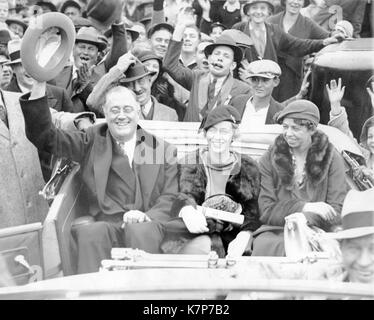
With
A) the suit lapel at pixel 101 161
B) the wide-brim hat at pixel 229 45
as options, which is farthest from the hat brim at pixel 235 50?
the suit lapel at pixel 101 161


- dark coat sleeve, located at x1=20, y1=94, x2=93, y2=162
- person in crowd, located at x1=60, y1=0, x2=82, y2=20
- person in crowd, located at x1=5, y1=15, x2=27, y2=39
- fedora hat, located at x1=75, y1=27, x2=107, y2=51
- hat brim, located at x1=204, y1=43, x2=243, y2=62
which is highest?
person in crowd, located at x1=60, y1=0, x2=82, y2=20

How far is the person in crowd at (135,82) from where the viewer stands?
4590mm

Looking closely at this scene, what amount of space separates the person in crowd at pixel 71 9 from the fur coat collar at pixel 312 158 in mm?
1272

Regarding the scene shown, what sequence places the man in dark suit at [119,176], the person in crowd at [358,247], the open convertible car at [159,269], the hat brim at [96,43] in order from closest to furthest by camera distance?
the open convertible car at [159,269], the person in crowd at [358,247], the man in dark suit at [119,176], the hat brim at [96,43]

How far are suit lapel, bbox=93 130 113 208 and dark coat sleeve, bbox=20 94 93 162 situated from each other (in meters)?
0.05

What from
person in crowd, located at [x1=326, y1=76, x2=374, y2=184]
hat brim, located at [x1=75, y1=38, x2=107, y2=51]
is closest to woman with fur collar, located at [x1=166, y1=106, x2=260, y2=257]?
person in crowd, located at [x1=326, y1=76, x2=374, y2=184]

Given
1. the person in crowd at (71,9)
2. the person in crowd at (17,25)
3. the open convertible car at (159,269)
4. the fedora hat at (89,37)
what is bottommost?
the open convertible car at (159,269)

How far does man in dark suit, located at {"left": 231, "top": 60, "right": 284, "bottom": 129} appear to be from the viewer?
15.2 ft

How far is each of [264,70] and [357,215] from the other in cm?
92

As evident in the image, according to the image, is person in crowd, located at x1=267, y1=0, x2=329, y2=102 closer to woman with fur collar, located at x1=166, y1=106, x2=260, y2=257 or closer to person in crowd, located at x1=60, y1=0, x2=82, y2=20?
woman with fur collar, located at x1=166, y1=106, x2=260, y2=257

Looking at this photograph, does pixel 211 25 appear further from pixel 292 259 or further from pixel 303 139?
pixel 292 259

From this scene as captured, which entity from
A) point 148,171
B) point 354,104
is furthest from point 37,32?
point 354,104

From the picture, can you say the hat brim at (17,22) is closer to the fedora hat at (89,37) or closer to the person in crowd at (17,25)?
the person in crowd at (17,25)

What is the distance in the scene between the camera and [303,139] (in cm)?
457
